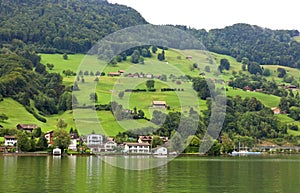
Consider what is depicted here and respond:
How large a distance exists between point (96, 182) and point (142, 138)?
6246 cm

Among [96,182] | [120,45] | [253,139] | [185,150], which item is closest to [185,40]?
[120,45]

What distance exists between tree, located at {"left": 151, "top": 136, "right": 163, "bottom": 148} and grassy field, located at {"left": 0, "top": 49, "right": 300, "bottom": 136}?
4.09 m

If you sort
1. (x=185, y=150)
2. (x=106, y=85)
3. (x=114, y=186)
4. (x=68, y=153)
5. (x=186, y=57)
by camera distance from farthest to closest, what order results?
(x=186, y=57) → (x=106, y=85) → (x=185, y=150) → (x=68, y=153) → (x=114, y=186)

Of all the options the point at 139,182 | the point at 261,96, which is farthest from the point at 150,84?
the point at 139,182

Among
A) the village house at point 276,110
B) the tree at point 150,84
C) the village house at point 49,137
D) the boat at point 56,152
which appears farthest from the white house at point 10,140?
the village house at point 276,110

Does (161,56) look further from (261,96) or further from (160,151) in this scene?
(160,151)

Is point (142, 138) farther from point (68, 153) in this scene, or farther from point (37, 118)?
point (37, 118)

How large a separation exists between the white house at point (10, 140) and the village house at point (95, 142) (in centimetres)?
1128

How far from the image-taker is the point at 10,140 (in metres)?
94.3

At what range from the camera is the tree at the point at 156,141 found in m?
99.6

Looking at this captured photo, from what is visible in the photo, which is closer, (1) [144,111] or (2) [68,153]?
(2) [68,153]

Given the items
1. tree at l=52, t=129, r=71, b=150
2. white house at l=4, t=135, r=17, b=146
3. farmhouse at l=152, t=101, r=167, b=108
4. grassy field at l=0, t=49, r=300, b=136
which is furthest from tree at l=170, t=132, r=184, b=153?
white house at l=4, t=135, r=17, b=146

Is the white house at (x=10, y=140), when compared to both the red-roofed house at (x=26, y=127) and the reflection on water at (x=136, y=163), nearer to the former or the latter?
the red-roofed house at (x=26, y=127)

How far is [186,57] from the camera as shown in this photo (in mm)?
187875
